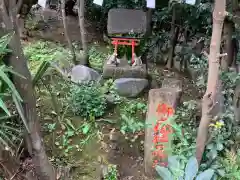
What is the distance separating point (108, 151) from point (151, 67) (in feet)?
8.60

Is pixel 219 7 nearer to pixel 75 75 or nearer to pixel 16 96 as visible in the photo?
pixel 16 96

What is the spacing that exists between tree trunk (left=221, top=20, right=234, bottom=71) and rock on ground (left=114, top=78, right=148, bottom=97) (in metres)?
1.21

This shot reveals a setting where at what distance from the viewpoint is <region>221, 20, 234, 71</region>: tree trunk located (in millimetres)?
3780

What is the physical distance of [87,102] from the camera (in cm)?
381

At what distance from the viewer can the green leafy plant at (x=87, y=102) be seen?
3.80 metres

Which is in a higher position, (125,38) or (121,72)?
(125,38)

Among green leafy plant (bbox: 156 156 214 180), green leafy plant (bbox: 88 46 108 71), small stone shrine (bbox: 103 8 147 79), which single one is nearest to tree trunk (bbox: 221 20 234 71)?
small stone shrine (bbox: 103 8 147 79)

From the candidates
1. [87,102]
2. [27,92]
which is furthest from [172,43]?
[27,92]

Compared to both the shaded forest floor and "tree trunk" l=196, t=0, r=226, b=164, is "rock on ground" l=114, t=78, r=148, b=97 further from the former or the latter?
"tree trunk" l=196, t=0, r=226, b=164

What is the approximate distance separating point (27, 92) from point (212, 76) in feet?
4.60

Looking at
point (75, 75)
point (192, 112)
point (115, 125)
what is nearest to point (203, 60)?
point (192, 112)

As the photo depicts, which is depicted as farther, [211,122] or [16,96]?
[211,122]

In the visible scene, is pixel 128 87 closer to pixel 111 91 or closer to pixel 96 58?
pixel 111 91

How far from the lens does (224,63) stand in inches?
150
